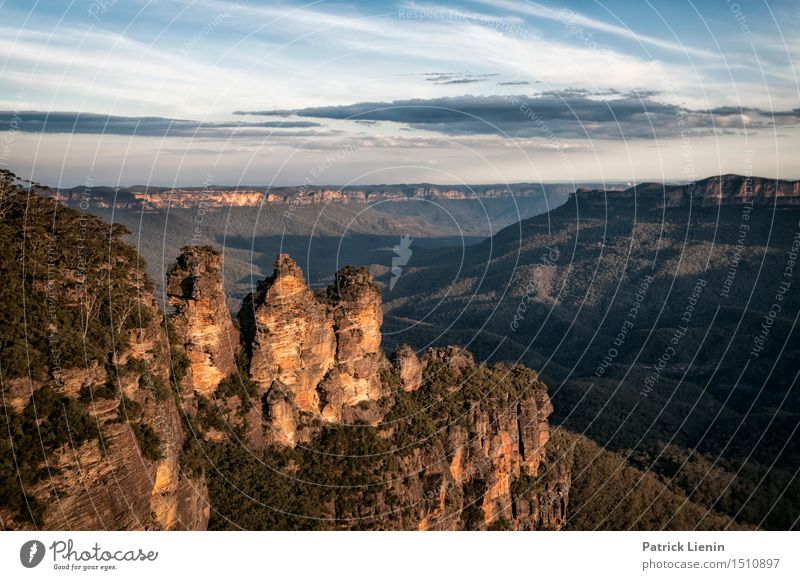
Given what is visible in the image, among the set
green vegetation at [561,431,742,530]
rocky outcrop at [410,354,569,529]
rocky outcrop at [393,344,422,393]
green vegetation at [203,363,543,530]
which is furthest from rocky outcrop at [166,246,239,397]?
green vegetation at [561,431,742,530]

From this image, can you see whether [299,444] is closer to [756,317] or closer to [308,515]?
[308,515]

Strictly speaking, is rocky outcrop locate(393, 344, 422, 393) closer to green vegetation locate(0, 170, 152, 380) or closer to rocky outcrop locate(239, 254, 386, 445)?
rocky outcrop locate(239, 254, 386, 445)

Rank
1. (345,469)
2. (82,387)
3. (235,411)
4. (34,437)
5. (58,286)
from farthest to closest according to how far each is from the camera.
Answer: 1. (345,469)
2. (235,411)
3. (58,286)
4. (82,387)
5. (34,437)

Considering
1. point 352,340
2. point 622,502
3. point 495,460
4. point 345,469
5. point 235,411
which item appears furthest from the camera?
point 622,502

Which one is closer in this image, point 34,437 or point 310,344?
point 34,437

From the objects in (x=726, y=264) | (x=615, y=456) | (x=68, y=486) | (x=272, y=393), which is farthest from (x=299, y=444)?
(x=726, y=264)

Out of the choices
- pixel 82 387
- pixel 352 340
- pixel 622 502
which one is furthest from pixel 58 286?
pixel 622 502

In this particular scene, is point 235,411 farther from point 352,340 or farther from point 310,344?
point 352,340

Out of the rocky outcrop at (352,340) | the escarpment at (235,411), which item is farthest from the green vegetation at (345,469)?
the rocky outcrop at (352,340)
